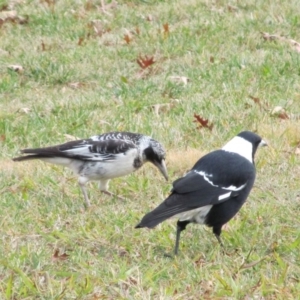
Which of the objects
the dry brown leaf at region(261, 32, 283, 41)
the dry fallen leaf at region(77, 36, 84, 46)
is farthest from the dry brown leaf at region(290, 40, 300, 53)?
the dry fallen leaf at region(77, 36, 84, 46)

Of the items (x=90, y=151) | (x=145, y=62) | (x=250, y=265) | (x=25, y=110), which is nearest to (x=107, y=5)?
(x=145, y=62)

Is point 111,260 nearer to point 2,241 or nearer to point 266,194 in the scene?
point 2,241

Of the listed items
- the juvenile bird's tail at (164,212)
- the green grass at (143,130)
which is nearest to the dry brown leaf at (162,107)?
the green grass at (143,130)

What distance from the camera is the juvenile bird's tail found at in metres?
5.74

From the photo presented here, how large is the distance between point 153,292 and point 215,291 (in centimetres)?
38

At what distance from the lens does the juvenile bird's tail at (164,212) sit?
5.74m

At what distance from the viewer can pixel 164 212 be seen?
19.1 ft

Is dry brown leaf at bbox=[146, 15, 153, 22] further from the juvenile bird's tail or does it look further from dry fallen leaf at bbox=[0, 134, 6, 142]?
the juvenile bird's tail

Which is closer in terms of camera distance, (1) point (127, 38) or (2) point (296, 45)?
(2) point (296, 45)

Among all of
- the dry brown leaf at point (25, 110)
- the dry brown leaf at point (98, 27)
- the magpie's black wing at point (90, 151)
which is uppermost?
the magpie's black wing at point (90, 151)

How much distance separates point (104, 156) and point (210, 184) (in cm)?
152

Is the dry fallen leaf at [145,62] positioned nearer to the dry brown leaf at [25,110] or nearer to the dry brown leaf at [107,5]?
the dry brown leaf at [25,110]

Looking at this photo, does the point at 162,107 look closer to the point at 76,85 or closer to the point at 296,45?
the point at 76,85

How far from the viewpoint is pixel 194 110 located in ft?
29.9
